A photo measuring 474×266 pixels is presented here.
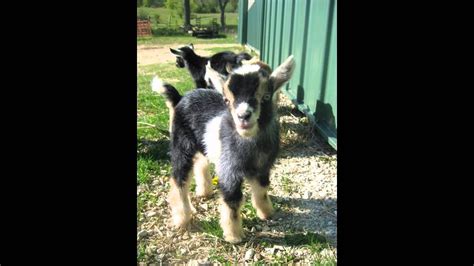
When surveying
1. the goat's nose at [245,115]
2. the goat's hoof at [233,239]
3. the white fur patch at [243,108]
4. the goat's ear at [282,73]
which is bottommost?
the goat's hoof at [233,239]

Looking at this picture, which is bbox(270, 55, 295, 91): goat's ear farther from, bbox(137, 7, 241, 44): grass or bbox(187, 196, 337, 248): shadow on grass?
bbox(187, 196, 337, 248): shadow on grass

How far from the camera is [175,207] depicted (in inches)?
65.0

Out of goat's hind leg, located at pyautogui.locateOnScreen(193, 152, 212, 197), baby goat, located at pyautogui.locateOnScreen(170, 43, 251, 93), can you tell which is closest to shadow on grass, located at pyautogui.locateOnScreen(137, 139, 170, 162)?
goat's hind leg, located at pyautogui.locateOnScreen(193, 152, 212, 197)

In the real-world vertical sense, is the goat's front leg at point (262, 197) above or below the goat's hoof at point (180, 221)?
above

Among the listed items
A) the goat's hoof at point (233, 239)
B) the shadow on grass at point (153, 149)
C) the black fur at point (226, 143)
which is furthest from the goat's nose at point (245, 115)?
the shadow on grass at point (153, 149)

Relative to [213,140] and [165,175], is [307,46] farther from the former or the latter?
[165,175]

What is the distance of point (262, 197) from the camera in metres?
1.67

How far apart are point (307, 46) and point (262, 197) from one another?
93 centimetres

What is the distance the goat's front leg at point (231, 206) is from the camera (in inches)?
60.9

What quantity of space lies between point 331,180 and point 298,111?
0.78m

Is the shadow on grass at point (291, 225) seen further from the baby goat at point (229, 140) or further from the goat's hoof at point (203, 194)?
the goat's hoof at point (203, 194)

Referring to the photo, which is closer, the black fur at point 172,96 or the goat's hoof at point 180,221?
the goat's hoof at point 180,221
